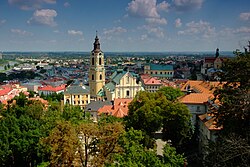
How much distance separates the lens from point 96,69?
59.0 meters

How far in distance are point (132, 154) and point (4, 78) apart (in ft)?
403

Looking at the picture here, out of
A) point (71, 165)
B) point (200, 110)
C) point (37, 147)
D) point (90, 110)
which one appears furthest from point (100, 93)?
point (71, 165)

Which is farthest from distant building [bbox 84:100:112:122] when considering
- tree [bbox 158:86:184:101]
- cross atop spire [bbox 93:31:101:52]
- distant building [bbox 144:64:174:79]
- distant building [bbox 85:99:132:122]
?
distant building [bbox 144:64:174:79]

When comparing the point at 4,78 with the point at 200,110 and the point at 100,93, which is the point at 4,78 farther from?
the point at 200,110

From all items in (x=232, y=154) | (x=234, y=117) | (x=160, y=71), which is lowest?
(x=160, y=71)

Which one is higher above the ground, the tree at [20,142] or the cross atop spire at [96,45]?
the cross atop spire at [96,45]

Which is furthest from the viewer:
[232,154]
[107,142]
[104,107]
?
[104,107]

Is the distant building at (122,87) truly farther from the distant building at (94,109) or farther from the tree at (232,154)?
the tree at (232,154)

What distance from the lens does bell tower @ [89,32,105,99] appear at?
58.9m

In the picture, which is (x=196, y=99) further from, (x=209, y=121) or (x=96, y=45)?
(x=96, y=45)

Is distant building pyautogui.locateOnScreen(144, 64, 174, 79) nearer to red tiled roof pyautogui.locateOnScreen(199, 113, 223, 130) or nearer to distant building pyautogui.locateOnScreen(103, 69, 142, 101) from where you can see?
distant building pyautogui.locateOnScreen(103, 69, 142, 101)

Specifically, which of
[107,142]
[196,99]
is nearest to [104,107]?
[196,99]

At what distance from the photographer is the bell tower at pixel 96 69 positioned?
193ft

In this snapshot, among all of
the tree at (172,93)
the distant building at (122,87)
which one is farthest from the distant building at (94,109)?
the tree at (172,93)
